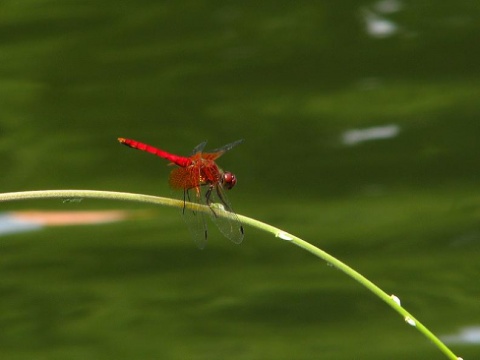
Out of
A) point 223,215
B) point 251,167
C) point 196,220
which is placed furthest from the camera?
point 251,167

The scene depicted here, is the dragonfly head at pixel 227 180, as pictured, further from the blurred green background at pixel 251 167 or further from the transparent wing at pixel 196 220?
the blurred green background at pixel 251 167

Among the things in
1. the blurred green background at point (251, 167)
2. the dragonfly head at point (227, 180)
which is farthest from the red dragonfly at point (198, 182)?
the blurred green background at point (251, 167)

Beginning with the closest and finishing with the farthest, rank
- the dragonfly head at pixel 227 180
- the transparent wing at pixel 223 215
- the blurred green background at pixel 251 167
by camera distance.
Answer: the transparent wing at pixel 223 215, the dragonfly head at pixel 227 180, the blurred green background at pixel 251 167

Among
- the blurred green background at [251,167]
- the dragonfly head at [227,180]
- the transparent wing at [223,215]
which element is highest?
the blurred green background at [251,167]

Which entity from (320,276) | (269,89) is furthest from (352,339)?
(269,89)

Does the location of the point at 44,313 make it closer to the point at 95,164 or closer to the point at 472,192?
the point at 95,164

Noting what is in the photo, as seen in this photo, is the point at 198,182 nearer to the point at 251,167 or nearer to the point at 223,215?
the point at 223,215

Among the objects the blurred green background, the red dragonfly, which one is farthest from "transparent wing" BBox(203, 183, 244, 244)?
the blurred green background

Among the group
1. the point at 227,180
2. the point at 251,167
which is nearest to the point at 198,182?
the point at 227,180
